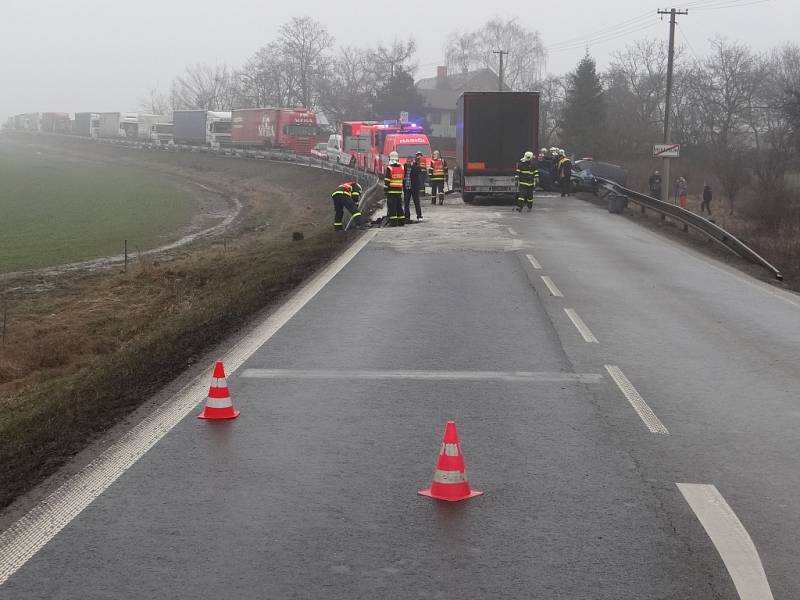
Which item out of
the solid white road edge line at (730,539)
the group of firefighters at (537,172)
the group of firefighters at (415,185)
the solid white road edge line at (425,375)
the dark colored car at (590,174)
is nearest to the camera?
the solid white road edge line at (730,539)

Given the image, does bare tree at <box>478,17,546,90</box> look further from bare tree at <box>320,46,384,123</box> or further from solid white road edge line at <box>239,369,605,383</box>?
solid white road edge line at <box>239,369,605,383</box>

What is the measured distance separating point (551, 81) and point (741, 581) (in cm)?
10892

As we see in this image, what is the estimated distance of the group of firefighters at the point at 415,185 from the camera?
2259 cm

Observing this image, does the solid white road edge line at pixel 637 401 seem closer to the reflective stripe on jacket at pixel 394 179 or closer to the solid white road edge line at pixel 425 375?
the solid white road edge line at pixel 425 375

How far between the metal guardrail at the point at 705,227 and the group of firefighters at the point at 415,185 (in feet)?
10.1

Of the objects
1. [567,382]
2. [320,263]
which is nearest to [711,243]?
[320,263]

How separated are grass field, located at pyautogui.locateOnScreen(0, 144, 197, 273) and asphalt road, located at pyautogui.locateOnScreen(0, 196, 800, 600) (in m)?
18.5

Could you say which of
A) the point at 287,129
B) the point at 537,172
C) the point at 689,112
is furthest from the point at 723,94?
the point at 537,172

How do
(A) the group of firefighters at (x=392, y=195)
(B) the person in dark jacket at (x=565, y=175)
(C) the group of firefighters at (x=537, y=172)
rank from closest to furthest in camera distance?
(A) the group of firefighters at (x=392, y=195) → (C) the group of firefighters at (x=537, y=172) → (B) the person in dark jacket at (x=565, y=175)

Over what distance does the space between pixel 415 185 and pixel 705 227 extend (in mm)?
7387

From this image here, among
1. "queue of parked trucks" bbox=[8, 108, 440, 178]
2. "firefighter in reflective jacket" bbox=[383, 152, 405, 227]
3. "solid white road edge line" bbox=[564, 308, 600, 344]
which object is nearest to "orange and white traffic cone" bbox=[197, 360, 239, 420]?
"solid white road edge line" bbox=[564, 308, 600, 344]

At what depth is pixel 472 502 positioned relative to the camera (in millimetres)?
5840

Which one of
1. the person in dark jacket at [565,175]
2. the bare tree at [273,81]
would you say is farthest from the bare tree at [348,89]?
the person in dark jacket at [565,175]

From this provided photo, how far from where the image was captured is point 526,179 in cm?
2823
